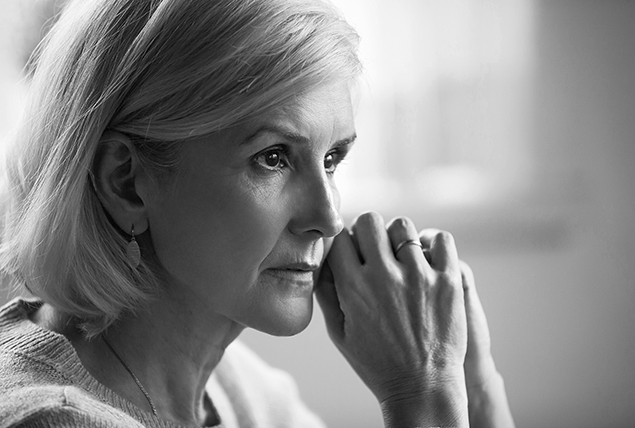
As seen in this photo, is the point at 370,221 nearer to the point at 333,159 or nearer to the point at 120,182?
the point at 333,159

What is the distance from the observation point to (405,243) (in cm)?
120

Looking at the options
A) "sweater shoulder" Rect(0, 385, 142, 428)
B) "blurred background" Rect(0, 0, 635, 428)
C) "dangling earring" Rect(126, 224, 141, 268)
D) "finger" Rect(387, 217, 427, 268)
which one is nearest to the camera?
"sweater shoulder" Rect(0, 385, 142, 428)

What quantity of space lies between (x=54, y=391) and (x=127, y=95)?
0.42 m

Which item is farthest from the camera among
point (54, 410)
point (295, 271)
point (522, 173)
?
point (522, 173)

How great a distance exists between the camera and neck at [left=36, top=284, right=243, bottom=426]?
1.08m

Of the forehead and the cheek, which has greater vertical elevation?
the forehead

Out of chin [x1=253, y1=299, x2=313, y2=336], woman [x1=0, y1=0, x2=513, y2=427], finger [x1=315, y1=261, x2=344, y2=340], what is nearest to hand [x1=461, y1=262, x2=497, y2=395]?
woman [x1=0, y1=0, x2=513, y2=427]

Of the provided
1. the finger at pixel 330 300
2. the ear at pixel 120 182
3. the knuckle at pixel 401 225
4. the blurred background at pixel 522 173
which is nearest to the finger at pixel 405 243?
the knuckle at pixel 401 225

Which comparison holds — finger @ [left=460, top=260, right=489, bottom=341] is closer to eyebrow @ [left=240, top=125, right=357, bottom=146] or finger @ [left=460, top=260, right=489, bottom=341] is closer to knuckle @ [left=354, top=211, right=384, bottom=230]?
A: knuckle @ [left=354, top=211, right=384, bottom=230]

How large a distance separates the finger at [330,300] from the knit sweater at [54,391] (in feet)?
0.89

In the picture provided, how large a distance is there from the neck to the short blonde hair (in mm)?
30

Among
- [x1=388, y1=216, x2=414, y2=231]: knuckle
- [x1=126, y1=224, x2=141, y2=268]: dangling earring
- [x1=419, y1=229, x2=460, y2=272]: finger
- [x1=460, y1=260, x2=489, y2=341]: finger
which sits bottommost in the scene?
[x1=460, y1=260, x2=489, y2=341]: finger

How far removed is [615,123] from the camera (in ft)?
6.68

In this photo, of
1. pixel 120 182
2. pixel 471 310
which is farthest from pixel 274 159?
pixel 471 310
